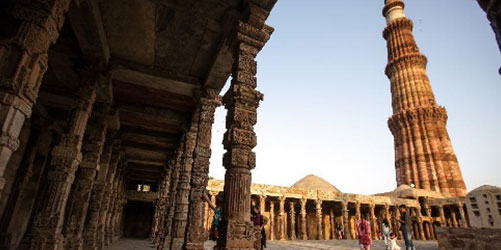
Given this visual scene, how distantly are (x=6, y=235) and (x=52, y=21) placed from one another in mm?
10697

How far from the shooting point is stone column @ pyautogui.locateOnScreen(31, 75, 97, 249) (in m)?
5.34

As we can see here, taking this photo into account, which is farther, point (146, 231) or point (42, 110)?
point (146, 231)

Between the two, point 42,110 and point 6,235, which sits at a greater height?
point 42,110

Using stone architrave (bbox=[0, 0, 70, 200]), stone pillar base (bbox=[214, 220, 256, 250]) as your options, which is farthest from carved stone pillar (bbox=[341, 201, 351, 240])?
stone architrave (bbox=[0, 0, 70, 200])

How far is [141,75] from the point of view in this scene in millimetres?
8258

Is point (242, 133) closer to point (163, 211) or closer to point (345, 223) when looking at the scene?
point (163, 211)

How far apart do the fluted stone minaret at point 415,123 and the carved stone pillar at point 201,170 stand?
35902 millimetres

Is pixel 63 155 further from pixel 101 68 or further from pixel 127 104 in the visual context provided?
pixel 127 104

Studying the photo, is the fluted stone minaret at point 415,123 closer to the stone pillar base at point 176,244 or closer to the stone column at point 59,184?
the stone pillar base at point 176,244

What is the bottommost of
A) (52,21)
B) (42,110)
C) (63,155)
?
(63,155)

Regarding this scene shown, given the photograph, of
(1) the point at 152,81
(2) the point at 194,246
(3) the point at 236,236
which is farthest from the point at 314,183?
(3) the point at 236,236

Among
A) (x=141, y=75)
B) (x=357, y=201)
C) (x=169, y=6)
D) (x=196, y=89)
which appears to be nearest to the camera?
(x=169, y=6)

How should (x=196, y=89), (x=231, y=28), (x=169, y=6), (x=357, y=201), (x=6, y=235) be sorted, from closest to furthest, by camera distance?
(x=169, y=6) → (x=231, y=28) → (x=196, y=89) → (x=6, y=235) → (x=357, y=201)

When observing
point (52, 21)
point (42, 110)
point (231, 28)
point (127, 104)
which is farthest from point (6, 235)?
point (231, 28)
